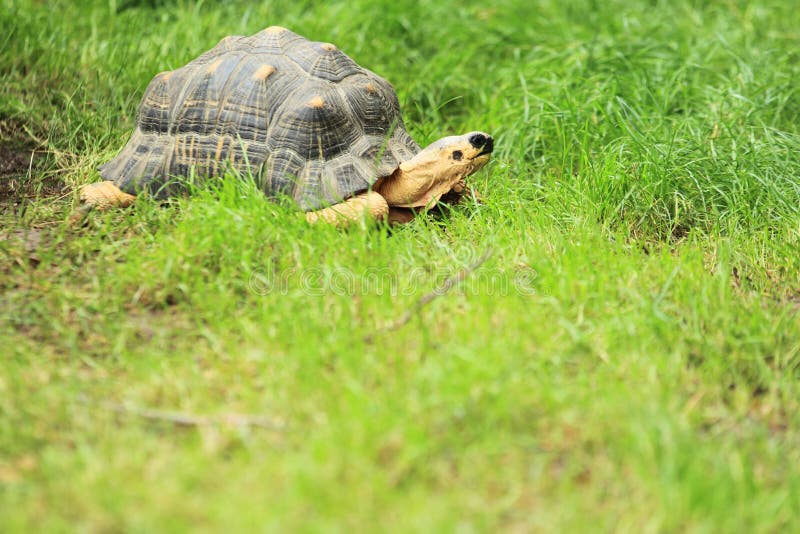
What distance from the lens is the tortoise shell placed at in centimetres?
338

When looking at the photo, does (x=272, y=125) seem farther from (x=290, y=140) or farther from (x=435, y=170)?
(x=435, y=170)

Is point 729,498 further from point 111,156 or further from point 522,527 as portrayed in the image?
point 111,156

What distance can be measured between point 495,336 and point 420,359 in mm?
267

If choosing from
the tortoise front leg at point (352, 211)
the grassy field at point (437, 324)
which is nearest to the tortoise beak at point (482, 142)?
the grassy field at point (437, 324)

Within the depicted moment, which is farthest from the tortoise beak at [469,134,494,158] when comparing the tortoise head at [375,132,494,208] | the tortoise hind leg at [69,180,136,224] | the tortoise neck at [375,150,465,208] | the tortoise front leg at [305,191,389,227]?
the tortoise hind leg at [69,180,136,224]

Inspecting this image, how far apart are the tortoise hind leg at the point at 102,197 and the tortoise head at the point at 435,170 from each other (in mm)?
1140

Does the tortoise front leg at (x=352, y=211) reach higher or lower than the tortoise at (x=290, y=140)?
lower

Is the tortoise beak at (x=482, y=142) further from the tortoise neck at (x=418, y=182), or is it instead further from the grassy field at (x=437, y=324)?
the grassy field at (x=437, y=324)

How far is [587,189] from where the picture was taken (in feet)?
11.9

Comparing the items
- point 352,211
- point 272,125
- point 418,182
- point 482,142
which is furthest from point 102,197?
point 482,142

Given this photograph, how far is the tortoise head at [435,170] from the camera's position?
11.5ft

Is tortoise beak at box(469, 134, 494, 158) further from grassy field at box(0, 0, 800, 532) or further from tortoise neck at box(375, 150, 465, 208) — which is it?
grassy field at box(0, 0, 800, 532)

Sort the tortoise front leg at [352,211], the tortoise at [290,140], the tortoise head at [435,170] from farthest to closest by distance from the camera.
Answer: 1. the tortoise head at [435,170]
2. the tortoise at [290,140]
3. the tortoise front leg at [352,211]

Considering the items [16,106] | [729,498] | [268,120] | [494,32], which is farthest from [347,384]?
[494,32]
